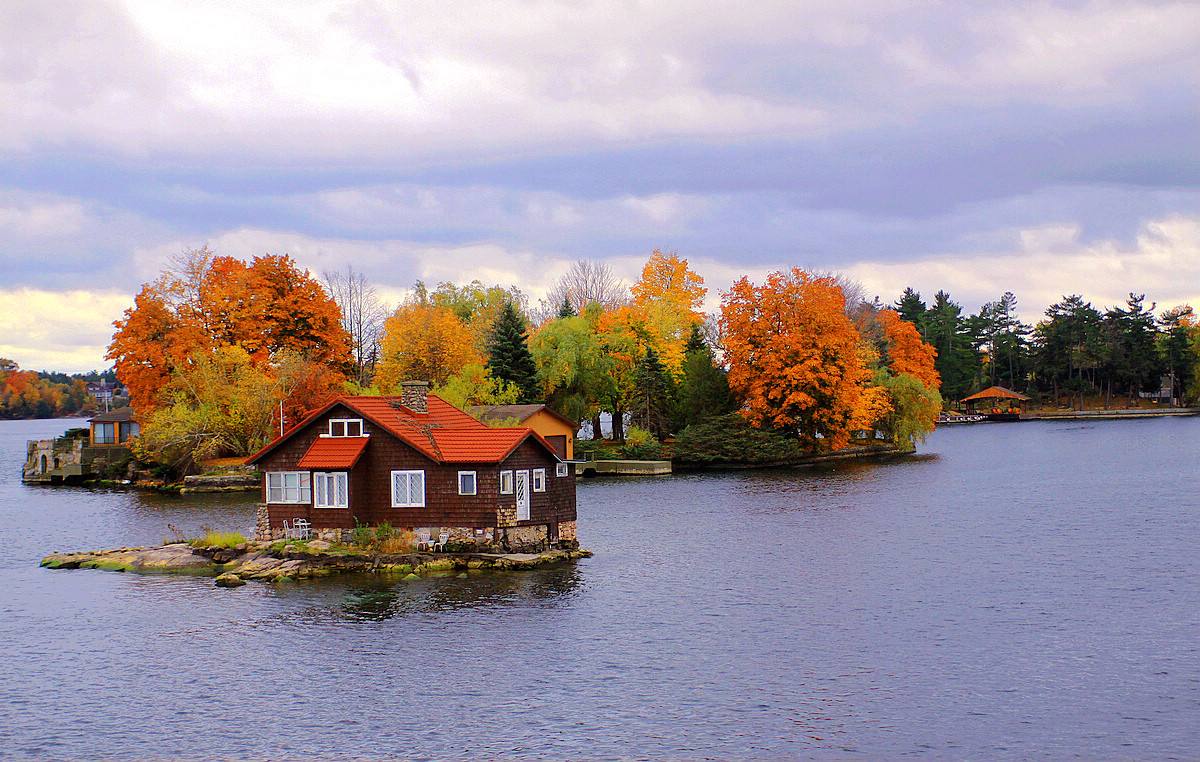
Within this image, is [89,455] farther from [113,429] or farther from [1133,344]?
[1133,344]

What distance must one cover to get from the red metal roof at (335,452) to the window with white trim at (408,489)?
1.82 metres

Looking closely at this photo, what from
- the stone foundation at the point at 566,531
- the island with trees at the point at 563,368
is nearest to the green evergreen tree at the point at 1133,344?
the island with trees at the point at 563,368

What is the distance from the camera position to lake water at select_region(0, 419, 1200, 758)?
25422mm

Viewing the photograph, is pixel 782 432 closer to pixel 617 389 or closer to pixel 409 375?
pixel 617 389

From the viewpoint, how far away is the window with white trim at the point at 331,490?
44875mm

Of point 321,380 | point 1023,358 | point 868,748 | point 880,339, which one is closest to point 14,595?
point 868,748

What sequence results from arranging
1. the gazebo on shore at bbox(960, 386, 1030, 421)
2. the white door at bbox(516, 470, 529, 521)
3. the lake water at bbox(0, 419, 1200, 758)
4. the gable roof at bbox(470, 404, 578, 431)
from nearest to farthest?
the lake water at bbox(0, 419, 1200, 758) → the white door at bbox(516, 470, 529, 521) → the gable roof at bbox(470, 404, 578, 431) → the gazebo on shore at bbox(960, 386, 1030, 421)

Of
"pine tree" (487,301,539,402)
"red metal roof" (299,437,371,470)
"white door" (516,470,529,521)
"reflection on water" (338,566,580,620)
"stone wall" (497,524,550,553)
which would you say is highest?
"pine tree" (487,301,539,402)

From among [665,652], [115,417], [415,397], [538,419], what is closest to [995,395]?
[538,419]

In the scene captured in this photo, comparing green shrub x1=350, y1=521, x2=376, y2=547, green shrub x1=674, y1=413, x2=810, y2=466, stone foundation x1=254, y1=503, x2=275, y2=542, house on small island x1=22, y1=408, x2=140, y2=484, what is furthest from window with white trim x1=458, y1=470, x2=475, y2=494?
house on small island x1=22, y1=408, x2=140, y2=484

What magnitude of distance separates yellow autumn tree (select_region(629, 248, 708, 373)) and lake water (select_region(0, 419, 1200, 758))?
5305 centimetres

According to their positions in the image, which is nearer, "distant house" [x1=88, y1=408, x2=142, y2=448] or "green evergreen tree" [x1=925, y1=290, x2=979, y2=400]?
"distant house" [x1=88, y1=408, x2=142, y2=448]

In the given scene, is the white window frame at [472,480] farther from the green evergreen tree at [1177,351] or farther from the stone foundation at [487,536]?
the green evergreen tree at [1177,351]

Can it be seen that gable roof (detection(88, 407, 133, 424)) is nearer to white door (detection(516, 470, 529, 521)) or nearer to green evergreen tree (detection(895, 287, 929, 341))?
white door (detection(516, 470, 529, 521))
